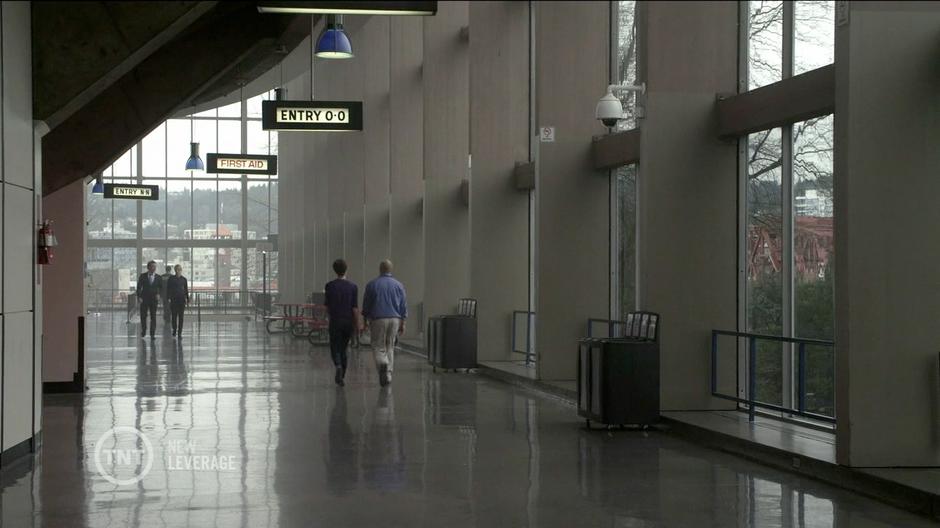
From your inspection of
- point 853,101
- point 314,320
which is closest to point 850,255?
point 853,101

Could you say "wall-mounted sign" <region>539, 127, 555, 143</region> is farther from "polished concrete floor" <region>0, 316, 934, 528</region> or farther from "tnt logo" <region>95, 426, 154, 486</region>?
"tnt logo" <region>95, 426, 154, 486</region>

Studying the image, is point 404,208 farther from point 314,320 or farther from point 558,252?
point 558,252

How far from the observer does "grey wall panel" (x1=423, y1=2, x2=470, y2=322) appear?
23.1 meters

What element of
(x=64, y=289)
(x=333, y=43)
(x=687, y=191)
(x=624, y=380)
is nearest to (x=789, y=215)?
(x=687, y=191)

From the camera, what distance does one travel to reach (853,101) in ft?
29.0

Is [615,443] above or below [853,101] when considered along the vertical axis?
below

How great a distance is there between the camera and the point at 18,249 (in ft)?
32.8

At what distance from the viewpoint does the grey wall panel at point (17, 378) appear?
965 cm

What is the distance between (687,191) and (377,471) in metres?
5.12

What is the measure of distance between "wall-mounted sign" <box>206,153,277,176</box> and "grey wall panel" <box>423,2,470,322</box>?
3056 mm

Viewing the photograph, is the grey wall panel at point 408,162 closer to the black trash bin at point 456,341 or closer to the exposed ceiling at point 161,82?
the black trash bin at point 456,341

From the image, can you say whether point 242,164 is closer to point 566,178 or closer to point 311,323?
point 311,323

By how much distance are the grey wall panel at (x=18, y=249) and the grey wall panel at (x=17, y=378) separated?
0.45 feet

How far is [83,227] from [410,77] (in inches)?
469
